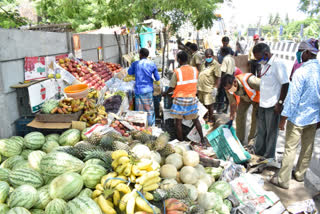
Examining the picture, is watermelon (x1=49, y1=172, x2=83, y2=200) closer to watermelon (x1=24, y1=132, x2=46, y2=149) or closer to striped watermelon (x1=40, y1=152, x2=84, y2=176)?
striped watermelon (x1=40, y1=152, x2=84, y2=176)

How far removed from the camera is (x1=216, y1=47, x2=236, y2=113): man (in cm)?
698

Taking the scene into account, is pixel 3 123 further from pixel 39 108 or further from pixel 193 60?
pixel 193 60

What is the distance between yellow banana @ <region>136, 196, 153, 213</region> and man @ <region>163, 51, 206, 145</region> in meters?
3.36

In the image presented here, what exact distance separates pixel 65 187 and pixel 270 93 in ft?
12.1

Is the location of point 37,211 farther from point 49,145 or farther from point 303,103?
point 303,103

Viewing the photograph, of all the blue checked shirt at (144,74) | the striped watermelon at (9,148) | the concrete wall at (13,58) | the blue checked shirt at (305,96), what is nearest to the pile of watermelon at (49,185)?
the striped watermelon at (9,148)

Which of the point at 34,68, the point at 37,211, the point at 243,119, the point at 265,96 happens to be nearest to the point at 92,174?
the point at 37,211

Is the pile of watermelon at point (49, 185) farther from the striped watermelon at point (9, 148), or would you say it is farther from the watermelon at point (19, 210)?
the striped watermelon at point (9, 148)

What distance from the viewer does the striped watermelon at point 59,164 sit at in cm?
260

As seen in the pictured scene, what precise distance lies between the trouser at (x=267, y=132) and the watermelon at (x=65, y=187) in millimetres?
3623

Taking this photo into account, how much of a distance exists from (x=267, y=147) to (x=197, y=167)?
6.97ft

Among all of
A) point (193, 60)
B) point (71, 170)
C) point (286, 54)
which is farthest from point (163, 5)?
point (286, 54)

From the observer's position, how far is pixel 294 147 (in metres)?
3.87

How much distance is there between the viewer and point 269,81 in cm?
436
